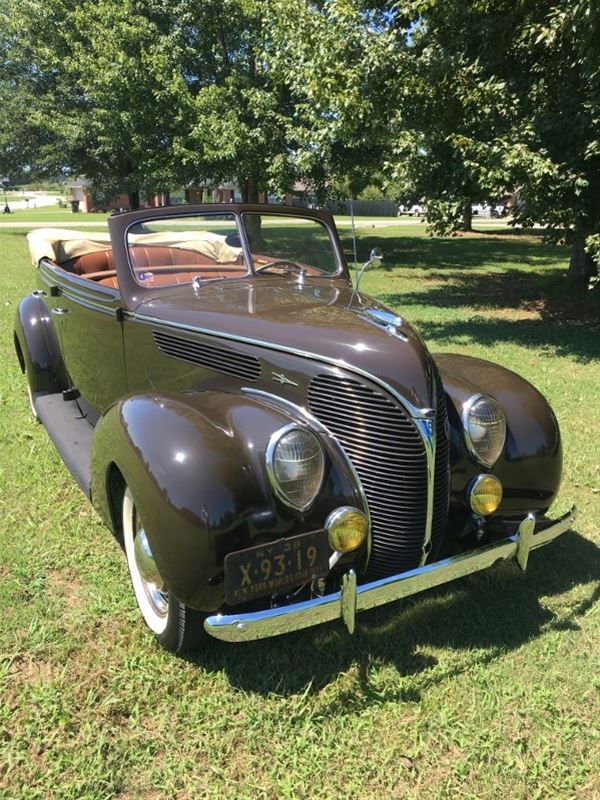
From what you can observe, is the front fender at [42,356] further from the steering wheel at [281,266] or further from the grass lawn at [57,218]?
the grass lawn at [57,218]

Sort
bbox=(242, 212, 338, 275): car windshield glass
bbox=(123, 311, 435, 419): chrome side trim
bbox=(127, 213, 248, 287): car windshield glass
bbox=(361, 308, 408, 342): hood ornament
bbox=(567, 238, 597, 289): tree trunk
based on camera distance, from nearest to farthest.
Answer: bbox=(123, 311, 435, 419): chrome side trim, bbox=(361, 308, 408, 342): hood ornament, bbox=(127, 213, 248, 287): car windshield glass, bbox=(242, 212, 338, 275): car windshield glass, bbox=(567, 238, 597, 289): tree trunk

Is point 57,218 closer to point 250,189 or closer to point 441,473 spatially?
point 250,189

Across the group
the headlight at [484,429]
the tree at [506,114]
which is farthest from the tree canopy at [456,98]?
the headlight at [484,429]

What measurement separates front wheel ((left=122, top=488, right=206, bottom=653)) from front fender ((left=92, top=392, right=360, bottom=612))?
0.21 m

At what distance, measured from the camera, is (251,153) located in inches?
575

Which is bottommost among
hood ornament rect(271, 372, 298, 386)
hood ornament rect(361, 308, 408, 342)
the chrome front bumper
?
the chrome front bumper

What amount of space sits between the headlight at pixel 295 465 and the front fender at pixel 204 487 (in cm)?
4

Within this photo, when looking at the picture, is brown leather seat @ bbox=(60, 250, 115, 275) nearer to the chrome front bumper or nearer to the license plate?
the license plate

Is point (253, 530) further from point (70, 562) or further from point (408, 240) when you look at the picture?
point (408, 240)

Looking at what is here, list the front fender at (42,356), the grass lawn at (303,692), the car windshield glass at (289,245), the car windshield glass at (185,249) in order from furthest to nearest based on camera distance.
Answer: the front fender at (42,356) → the car windshield glass at (289,245) → the car windshield glass at (185,249) → the grass lawn at (303,692)

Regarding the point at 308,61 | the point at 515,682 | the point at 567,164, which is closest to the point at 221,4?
the point at 308,61

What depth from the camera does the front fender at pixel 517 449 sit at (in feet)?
8.87

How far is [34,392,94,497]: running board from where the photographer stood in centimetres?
340

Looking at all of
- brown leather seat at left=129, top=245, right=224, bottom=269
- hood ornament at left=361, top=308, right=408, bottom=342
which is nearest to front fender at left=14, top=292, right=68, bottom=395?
brown leather seat at left=129, top=245, right=224, bottom=269
